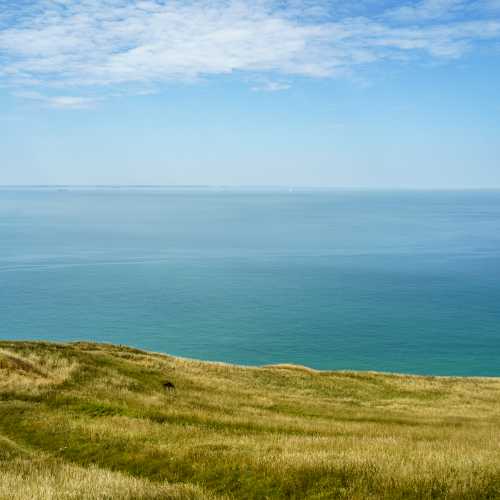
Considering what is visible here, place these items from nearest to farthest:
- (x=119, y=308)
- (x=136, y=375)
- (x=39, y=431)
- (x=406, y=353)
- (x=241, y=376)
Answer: (x=39, y=431), (x=136, y=375), (x=241, y=376), (x=406, y=353), (x=119, y=308)

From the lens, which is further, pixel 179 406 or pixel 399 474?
pixel 179 406

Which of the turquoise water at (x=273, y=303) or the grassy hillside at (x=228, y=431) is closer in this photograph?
the grassy hillside at (x=228, y=431)

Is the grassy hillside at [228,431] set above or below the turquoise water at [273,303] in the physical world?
above

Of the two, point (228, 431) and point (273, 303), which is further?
point (273, 303)

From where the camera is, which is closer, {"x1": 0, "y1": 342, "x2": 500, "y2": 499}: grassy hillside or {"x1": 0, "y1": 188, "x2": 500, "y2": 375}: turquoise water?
{"x1": 0, "y1": 342, "x2": 500, "y2": 499}: grassy hillside

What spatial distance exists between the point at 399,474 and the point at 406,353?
74.2 m

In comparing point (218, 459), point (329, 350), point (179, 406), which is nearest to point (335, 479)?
point (218, 459)

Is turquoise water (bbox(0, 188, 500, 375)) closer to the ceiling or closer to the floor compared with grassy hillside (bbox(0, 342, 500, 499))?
closer to the floor

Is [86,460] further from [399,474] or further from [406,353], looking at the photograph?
[406,353]

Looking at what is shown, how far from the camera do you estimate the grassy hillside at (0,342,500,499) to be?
12945 mm

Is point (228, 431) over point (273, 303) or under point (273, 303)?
over

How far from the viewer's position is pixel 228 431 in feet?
75.5

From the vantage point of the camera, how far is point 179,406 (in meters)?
30.6

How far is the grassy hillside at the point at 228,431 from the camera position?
12945 mm
